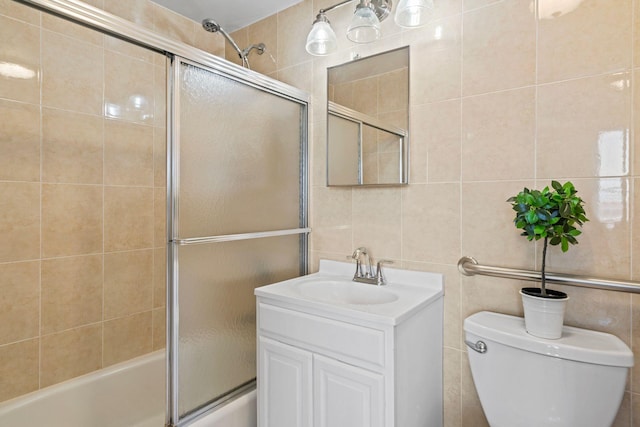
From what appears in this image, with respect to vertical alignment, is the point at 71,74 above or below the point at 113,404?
above

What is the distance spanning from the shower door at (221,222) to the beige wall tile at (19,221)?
0.87m

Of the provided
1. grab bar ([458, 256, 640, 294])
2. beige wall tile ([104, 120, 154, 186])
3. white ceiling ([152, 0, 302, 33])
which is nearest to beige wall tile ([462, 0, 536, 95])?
grab bar ([458, 256, 640, 294])

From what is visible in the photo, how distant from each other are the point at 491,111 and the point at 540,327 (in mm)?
797

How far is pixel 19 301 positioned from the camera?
4.96ft

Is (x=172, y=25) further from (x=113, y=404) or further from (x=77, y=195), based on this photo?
(x=113, y=404)

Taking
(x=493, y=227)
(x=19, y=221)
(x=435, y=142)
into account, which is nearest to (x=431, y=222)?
(x=493, y=227)

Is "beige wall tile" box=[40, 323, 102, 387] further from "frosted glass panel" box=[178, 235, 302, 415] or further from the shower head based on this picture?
the shower head

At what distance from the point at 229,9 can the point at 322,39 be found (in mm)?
803

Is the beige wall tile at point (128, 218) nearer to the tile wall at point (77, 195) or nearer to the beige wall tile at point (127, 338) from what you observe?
the tile wall at point (77, 195)

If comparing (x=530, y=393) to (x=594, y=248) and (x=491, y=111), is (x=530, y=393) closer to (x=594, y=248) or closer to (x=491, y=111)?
(x=594, y=248)

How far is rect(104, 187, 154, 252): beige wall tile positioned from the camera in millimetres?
1803

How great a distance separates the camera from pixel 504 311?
1260 millimetres

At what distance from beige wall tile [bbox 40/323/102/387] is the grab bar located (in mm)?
1867

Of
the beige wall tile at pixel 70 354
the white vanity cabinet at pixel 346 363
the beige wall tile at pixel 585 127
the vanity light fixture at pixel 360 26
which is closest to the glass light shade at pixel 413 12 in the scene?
the vanity light fixture at pixel 360 26
